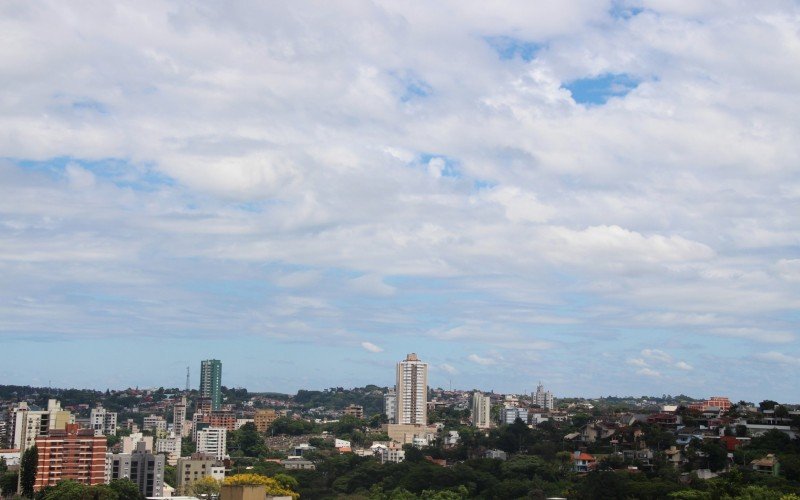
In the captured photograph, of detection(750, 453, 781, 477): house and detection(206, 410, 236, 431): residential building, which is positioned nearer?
detection(750, 453, 781, 477): house

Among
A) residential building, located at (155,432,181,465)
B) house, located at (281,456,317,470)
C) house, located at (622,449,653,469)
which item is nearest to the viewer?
house, located at (622,449,653,469)

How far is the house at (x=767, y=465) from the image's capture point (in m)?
41.4

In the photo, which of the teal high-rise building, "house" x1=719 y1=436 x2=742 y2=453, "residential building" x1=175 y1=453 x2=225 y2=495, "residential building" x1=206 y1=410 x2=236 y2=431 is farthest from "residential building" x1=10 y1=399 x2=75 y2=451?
the teal high-rise building

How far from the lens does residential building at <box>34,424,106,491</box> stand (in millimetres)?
51812

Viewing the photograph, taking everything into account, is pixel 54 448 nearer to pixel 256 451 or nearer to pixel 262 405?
pixel 256 451

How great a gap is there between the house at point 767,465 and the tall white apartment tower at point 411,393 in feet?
198

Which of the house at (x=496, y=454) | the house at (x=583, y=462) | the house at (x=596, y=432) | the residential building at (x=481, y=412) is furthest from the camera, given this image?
the residential building at (x=481, y=412)

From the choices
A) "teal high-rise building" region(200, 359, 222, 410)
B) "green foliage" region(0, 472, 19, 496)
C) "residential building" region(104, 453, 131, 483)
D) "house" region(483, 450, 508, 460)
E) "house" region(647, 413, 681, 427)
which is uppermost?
"teal high-rise building" region(200, 359, 222, 410)

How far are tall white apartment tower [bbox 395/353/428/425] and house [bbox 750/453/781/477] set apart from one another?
60204 millimetres

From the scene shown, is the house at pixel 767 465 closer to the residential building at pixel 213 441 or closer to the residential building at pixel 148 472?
the residential building at pixel 148 472

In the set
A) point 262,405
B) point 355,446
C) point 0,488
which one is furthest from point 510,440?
point 262,405

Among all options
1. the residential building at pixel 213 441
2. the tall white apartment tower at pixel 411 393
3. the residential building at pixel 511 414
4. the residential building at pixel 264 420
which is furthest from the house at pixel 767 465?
the residential building at pixel 264 420

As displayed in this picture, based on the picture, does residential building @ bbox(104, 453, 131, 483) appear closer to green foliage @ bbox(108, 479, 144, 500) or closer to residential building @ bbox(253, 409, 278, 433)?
green foliage @ bbox(108, 479, 144, 500)

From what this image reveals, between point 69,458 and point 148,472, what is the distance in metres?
5.16
